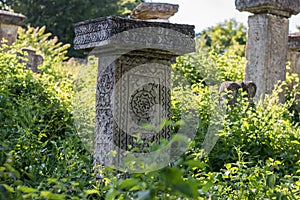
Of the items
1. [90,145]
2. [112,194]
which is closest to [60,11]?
[90,145]

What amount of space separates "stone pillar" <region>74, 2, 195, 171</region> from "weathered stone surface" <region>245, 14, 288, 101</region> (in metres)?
3.16

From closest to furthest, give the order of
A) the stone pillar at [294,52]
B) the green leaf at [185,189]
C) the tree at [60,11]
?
the green leaf at [185,189] → the stone pillar at [294,52] → the tree at [60,11]

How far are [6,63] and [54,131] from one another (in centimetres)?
126

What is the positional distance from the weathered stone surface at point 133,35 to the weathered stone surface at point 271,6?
3.05 metres

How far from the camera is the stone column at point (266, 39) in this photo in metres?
7.19

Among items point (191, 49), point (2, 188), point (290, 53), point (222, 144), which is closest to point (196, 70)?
point (290, 53)

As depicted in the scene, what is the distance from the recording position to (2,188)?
1874 mm

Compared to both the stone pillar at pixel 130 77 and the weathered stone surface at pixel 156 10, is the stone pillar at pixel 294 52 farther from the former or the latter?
the stone pillar at pixel 130 77

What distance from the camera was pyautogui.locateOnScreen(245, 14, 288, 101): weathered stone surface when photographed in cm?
723

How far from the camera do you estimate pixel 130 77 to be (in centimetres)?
418

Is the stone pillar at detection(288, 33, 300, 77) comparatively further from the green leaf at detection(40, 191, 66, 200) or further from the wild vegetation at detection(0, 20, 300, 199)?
the green leaf at detection(40, 191, 66, 200)

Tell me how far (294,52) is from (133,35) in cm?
508

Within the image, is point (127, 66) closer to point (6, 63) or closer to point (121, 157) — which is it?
point (121, 157)

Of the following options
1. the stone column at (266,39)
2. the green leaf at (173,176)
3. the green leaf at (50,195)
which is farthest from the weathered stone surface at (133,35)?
the stone column at (266,39)
